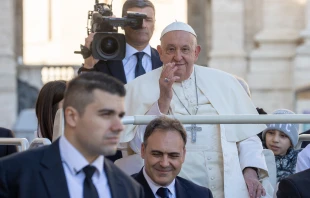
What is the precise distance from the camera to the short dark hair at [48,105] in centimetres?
935

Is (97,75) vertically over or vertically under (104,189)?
over

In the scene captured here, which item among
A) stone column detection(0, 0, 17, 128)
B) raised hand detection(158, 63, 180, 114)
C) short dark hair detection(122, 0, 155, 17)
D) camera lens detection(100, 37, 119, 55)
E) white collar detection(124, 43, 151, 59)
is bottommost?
stone column detection(0, 0, 17, 128)

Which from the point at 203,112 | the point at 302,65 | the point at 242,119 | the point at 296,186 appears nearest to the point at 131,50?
the point at 203,112

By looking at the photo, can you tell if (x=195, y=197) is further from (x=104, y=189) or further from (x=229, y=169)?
(x=104, y=189)

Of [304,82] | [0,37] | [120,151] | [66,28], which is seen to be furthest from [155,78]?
[66,28]

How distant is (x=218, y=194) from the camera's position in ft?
28.2

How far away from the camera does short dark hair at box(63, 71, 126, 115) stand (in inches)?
237

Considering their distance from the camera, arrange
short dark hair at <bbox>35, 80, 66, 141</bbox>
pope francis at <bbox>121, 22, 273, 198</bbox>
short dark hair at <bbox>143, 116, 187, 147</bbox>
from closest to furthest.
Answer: short dark hair at <bbox>143, 116, 187, 147</bbox>, pope francis at <bbox>121, 22, 273, 198</bbox>, short dark hair at <bbox>35, 80, 66, 141</bbox>

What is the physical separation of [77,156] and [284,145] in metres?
4.14

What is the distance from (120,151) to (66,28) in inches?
1696

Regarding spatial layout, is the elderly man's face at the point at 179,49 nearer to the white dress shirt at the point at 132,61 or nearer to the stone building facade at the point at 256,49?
the white dress shirt at the point at 132,61

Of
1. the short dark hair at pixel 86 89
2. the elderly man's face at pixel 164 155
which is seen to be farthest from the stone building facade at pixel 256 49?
the short dark hair at pixel 86 89

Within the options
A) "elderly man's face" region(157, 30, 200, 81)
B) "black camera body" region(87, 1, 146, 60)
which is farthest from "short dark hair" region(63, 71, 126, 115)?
"black camera body" region(87, 1, 146, 60)

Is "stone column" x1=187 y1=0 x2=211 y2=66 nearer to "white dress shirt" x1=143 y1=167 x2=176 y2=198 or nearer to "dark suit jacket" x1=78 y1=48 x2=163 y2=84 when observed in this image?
"dark suit jacket" x1=78 y1=48 x2=163 y2=84
